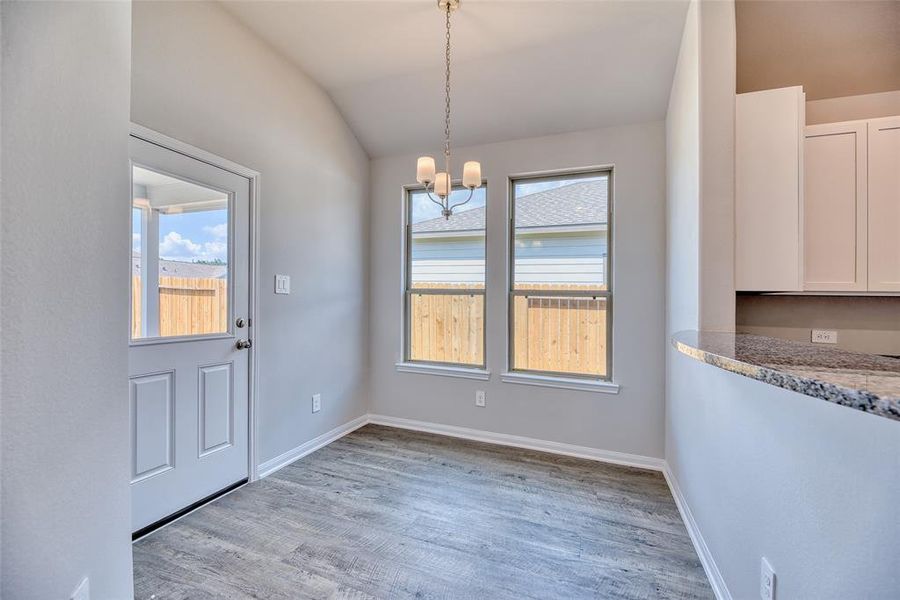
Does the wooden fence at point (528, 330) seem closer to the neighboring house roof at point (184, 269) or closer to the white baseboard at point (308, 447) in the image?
the white baseboard at point (308, 447)

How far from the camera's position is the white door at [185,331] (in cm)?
190

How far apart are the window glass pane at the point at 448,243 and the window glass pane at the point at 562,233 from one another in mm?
347

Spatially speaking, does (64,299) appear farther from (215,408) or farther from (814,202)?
(814,202)

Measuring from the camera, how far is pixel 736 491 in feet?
4.61

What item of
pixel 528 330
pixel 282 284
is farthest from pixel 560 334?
pixel 282 284

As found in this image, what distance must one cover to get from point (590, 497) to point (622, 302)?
1.38 m

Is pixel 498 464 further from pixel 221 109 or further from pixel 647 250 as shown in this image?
pixel 221 109

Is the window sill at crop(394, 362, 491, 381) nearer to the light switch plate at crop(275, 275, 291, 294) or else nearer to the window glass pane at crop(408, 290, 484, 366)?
the window glass pane at crop(408, 290, 484, 366)

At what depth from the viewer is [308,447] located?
2.90 m

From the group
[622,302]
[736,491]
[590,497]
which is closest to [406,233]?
[622,302]

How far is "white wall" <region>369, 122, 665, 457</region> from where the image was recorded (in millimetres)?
2758

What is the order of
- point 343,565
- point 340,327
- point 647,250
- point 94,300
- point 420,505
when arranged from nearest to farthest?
1. point 94,300
2. point 343,565
3. point 420,505
4. point 647,250
5. point 340,327

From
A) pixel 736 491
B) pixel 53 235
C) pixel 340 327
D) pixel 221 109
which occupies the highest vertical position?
pixel 221 109

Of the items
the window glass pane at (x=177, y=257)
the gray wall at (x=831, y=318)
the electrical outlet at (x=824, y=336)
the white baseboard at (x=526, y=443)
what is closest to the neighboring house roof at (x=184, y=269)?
the window glass pane at (x=177, y=257)
